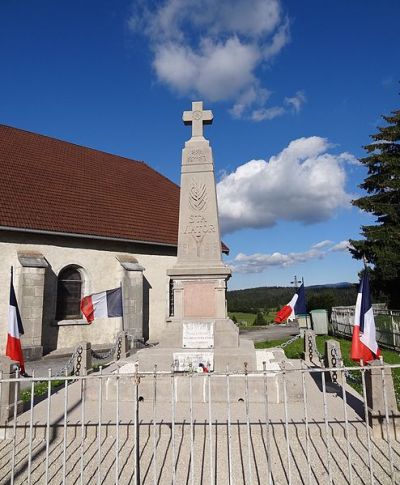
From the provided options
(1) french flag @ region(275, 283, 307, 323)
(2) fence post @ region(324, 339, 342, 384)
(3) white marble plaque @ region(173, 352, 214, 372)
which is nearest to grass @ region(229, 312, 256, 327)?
(1) french flag @ region(275, 283, 307, 323)

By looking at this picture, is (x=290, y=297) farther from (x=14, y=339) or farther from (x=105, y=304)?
(x=14, y=339)

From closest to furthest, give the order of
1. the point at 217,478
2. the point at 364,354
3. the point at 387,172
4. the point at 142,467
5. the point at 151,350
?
the point at 217,478, the point at 142,467, the point at 364,354, the point at 151,350, the point at 387,172

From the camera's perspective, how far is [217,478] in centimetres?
388

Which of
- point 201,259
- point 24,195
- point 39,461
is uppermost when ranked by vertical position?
point 24,195

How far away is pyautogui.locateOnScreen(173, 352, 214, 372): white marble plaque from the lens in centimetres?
680

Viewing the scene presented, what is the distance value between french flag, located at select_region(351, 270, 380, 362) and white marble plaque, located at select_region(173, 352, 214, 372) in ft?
9.05

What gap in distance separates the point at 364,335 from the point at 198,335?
326 centimetres

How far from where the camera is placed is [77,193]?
58.5 ft

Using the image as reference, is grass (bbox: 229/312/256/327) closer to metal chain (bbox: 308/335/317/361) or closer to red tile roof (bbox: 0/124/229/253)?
red tile roof (bbox: 0/124/229/253)

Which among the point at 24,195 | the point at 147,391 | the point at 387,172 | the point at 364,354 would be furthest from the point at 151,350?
the point at 387,172

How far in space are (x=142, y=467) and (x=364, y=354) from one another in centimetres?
329

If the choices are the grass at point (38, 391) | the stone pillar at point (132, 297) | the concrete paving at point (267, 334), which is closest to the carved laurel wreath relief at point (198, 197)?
the grass at point (38, 391)

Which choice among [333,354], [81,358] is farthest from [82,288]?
[333,354]

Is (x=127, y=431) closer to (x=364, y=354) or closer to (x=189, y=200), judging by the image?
(x=364, y=354)
